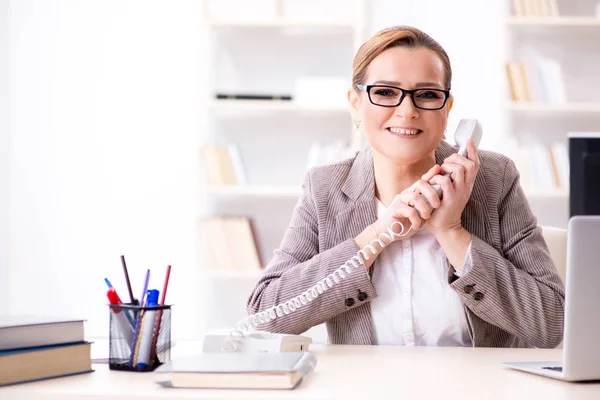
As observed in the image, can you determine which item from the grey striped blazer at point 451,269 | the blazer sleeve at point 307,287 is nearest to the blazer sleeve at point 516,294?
the grey striped blazer at point 451,269

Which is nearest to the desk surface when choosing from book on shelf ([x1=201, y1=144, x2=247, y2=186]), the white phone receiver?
the white phone receiver

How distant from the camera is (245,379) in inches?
42.6

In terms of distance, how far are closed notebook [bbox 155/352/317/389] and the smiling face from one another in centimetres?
76

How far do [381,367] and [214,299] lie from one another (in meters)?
3.00

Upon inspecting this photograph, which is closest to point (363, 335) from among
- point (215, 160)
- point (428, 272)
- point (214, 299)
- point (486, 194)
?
point (428, 272)

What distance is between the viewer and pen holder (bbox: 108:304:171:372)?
126 cm

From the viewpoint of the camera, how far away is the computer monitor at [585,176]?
1.19 m

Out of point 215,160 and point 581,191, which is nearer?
point 581,191

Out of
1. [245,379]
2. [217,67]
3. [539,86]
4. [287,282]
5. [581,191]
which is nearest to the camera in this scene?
[245,379]

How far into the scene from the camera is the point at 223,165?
12.9 ft

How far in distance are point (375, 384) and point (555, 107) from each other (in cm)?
297

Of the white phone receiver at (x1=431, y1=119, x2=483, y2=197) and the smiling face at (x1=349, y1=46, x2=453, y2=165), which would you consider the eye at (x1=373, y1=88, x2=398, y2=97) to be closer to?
the smiling face at (x1=349, y1=46, x2=453, y2=165)

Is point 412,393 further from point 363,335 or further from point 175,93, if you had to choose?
point 175,93

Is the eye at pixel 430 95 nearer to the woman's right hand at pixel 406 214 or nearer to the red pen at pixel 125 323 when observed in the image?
the woman's right hand at pixel 406 214
